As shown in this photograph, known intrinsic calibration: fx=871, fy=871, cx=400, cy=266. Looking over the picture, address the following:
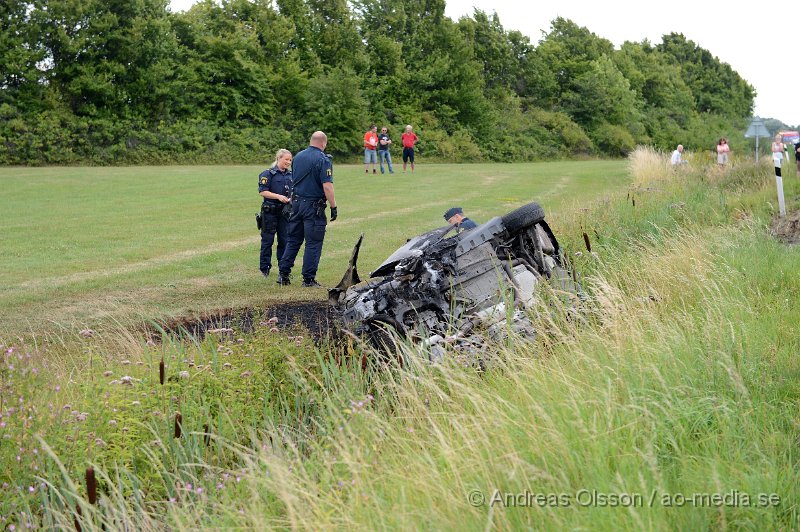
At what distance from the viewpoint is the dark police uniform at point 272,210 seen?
12234 mm

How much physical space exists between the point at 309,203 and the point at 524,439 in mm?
7626

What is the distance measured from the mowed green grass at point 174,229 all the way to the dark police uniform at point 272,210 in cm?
44

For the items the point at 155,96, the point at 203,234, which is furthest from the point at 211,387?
the point at 155,96

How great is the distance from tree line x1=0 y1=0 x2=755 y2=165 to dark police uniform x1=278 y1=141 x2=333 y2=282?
83.4 ft

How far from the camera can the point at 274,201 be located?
12.3 m

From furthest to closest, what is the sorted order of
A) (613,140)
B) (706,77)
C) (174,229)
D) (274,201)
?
(706,77) < (613,140) < (174,229) < (274,201)

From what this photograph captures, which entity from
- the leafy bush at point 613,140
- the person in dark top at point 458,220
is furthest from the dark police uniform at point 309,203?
the leafy bush at point 613,140

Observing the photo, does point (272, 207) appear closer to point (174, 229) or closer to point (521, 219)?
point (521, 219)

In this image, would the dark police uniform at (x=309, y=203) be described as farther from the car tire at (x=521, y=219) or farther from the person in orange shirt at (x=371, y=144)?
the person in orange shirt at (x=371, y=144)

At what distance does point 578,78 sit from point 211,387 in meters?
63.4

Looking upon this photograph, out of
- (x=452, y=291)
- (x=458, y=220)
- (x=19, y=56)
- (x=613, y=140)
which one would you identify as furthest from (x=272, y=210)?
(x=613, y=140)

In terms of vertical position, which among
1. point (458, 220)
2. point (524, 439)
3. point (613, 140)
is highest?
point (613, 140)

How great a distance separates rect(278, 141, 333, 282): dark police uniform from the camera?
11.4m

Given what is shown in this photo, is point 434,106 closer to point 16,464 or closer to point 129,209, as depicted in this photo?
point 129,209
